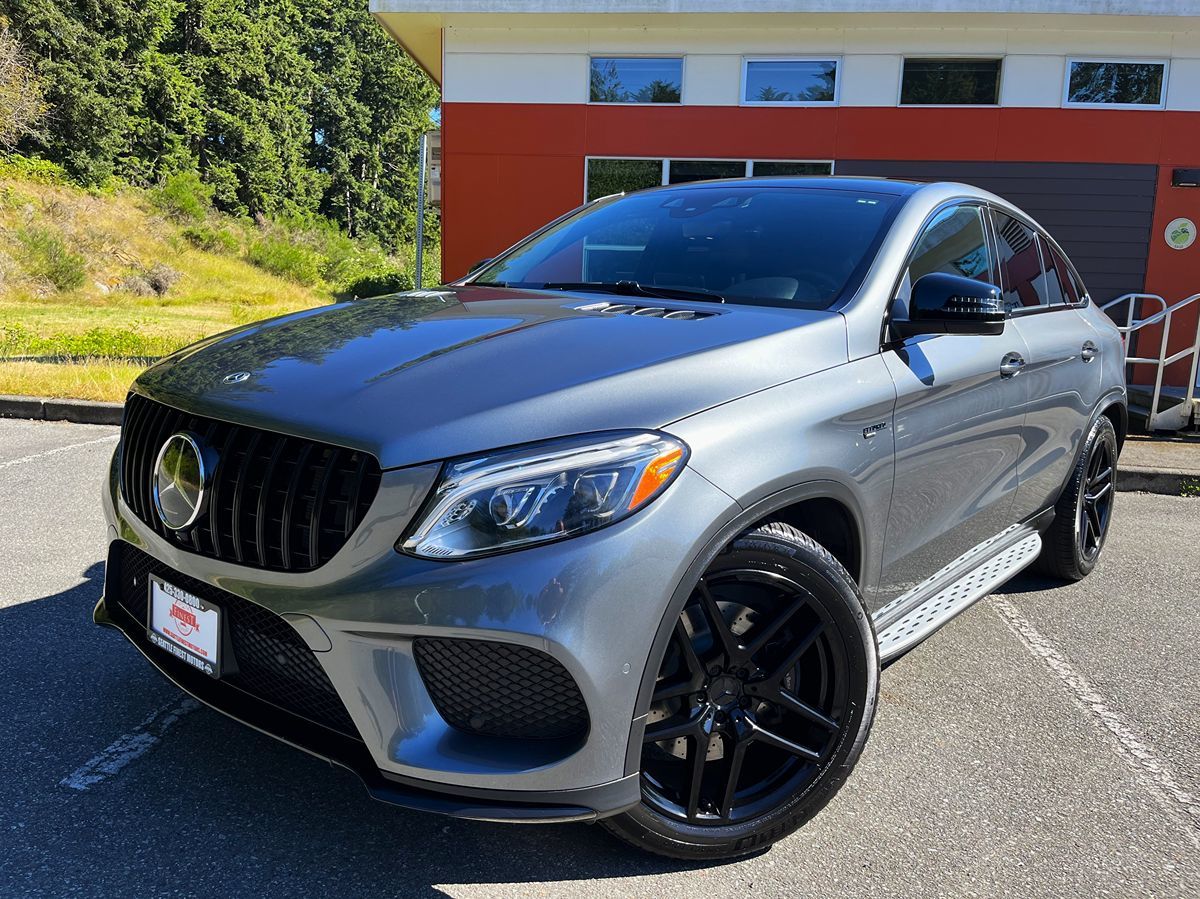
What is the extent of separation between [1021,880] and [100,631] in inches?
118

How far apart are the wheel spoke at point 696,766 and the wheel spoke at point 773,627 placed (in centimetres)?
21

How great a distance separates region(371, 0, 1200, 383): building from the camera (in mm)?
11672

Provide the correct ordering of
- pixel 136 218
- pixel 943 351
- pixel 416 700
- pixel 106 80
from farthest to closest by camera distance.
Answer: pixel 106 80 → pixel 136 218 → pixel 943 351 → pixel 416 700

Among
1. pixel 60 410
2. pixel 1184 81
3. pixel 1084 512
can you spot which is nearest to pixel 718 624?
pixel 1084 512

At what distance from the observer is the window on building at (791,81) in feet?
39.4

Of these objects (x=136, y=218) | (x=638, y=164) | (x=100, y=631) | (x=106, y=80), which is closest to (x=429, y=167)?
(x=638, y=164)

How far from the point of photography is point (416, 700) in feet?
5.86

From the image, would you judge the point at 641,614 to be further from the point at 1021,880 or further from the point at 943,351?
the point at 943,351

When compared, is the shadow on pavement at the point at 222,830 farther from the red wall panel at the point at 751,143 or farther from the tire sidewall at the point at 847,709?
the red wall panel at the point at 751,143

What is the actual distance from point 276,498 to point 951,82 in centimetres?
1218

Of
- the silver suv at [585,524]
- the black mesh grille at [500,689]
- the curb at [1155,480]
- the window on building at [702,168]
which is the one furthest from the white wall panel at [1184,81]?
the black mesh grille at [500,689]

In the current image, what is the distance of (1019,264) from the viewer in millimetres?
3717

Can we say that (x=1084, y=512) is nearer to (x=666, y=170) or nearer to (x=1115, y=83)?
(x=666, y=170)

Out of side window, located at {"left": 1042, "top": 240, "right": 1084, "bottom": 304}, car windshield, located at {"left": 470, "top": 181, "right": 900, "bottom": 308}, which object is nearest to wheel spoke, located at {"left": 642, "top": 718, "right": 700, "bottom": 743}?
car windshield, located at {"left": 470, "top": 181, "right": 900, "bottom": 308}
